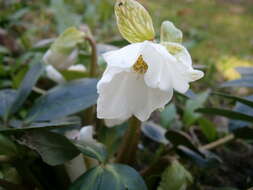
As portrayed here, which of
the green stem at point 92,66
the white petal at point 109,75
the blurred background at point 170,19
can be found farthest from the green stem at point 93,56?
the white petal at point 109,75

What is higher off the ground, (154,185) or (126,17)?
(126,17)

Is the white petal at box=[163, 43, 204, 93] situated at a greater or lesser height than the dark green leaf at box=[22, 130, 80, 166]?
greater

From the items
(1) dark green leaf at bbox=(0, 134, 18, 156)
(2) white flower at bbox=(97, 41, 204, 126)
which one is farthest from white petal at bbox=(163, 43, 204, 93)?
(1) dark green leaf at bbox=(0, 134, 18, 156)

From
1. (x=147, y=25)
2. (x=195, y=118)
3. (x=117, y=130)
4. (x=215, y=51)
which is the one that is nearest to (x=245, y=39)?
(x=215, y=51)

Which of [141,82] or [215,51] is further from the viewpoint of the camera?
[215,51]

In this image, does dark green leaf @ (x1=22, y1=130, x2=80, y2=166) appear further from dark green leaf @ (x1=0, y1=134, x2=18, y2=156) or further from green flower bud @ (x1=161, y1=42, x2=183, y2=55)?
green flower bud @ (x1=161, y1=42, x2=183, y2=55)

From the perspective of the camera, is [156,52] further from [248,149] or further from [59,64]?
[248,149]
